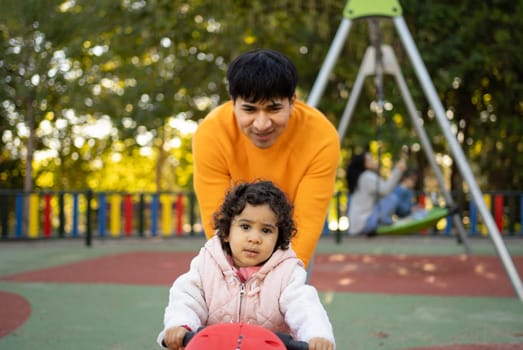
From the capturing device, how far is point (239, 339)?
166 centimetres

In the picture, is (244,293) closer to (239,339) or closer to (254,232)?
(254,232)

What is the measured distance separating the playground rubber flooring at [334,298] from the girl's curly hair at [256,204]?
146 cm

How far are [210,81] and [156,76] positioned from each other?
107cm

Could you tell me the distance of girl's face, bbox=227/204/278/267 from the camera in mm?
2153

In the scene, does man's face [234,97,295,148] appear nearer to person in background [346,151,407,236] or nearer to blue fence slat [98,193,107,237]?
person in background [346,151,407,236]

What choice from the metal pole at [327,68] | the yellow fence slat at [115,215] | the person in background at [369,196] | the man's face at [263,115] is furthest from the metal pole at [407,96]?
the yellow fence slat at [115,215]

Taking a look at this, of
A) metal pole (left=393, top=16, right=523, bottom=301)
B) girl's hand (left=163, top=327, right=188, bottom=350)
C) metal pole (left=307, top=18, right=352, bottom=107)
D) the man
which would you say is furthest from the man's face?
metal pole (left=393, top=16, right=523, bottom=301)

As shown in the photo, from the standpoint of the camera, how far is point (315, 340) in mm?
1836

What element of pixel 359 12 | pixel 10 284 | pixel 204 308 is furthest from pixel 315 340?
pixel 10 284

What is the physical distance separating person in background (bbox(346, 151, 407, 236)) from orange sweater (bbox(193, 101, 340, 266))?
384 cm

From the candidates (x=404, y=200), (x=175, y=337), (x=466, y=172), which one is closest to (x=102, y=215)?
(x=404, y=200)

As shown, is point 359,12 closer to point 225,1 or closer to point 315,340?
point 315,340

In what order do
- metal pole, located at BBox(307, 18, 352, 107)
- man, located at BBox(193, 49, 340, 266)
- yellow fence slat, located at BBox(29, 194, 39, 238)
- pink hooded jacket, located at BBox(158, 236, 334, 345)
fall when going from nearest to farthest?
pink hooded jacket, located at BBox(158, 236, 334, 345)
man, located at BBox(193, 49, 340, 266)
metal pole, located at BBox(307, 18, 352, 107)
yellow fence slat, located at BBox(29, 194, 39, 238)

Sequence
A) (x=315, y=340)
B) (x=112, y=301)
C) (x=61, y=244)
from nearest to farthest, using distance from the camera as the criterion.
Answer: (x=315, y=340)
(x=112, y=301)
(x=61, y=244)
